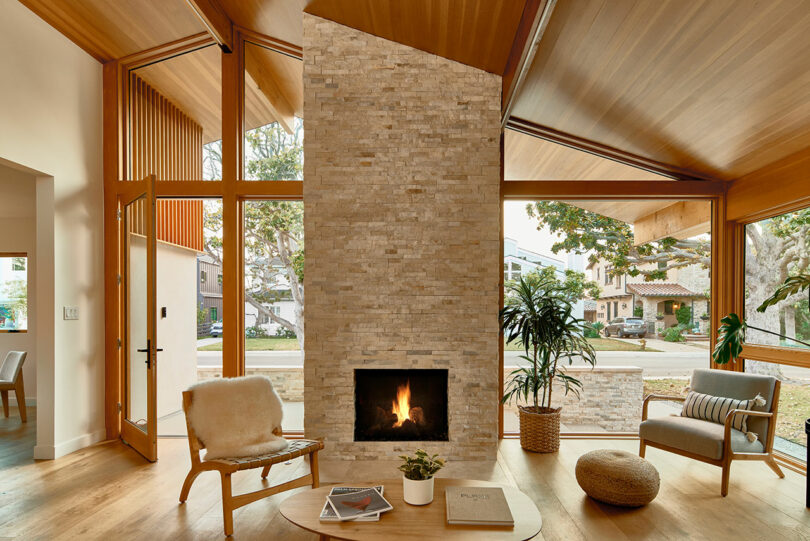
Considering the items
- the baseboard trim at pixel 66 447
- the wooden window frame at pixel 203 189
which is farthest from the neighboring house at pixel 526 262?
the baseboard trim at pixel 66 447

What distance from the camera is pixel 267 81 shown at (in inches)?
197

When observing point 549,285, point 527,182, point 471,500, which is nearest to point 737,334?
point 549,285

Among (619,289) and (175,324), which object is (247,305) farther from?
(619,289)

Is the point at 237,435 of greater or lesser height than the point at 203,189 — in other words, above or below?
below

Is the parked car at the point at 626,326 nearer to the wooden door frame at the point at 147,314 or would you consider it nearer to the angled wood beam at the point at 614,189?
the angled wood beam at the point at 614,189

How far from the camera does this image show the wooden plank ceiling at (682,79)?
9.05ft

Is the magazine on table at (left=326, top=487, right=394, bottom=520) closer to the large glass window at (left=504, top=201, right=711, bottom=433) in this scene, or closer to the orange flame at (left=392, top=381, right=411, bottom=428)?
the orange flame at (left=392, top=381, right=411, bottom=428)

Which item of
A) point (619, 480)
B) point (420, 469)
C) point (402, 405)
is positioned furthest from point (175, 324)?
point (619, 480)

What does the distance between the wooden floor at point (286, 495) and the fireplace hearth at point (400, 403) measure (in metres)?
0.32

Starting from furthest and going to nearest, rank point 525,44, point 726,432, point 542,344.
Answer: point 542,344 < point 726,432 < point 525,44

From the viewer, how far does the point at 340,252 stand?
430 centimetres

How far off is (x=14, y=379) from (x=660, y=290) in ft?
22.7

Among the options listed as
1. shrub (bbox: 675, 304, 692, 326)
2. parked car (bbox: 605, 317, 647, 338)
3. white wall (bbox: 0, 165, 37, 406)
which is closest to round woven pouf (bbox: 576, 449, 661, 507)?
parked car (bbox: 605, 317, 647, 338)

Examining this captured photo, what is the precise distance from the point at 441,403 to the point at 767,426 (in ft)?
7.96
